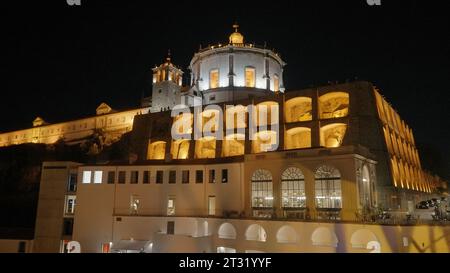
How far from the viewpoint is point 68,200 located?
31.5m

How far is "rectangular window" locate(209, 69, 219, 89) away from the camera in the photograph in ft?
167

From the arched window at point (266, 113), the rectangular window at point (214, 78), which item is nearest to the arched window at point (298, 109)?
the arched window at point (266, 113)

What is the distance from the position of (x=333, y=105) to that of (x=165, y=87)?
31966mm

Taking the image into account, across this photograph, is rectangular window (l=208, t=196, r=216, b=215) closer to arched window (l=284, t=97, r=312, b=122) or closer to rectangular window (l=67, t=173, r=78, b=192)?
rectangular window (l=67, t=173, r=78, b=192)

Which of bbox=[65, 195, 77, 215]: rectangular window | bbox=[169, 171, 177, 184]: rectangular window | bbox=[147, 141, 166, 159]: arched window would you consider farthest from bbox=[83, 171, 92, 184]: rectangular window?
bbox=[147, 141, 166, 159]: arched window

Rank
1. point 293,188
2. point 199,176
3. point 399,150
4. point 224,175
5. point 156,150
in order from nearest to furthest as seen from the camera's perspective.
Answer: point 293,188, point 224,175, point 199,176, point 399,150, point 156,150

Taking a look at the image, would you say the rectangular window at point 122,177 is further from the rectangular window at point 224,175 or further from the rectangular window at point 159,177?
the rectangular window at point 224,175

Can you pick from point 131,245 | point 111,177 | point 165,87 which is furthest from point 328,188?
point 165,87

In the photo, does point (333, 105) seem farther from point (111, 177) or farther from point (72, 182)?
point (72, 182)

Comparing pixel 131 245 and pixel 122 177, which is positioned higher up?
pixel 122 177

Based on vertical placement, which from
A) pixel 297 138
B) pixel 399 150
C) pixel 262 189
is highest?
pixel 297 138

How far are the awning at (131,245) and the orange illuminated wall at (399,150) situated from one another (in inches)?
858

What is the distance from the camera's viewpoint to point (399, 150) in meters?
40.5

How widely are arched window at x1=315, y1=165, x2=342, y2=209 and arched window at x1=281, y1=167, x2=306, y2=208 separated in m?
1.12
